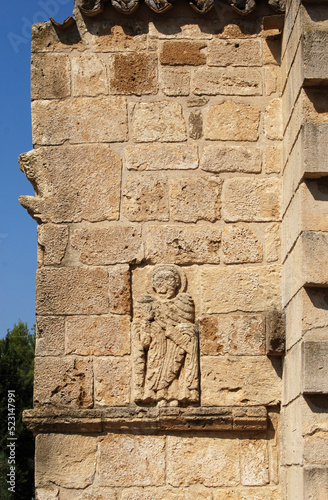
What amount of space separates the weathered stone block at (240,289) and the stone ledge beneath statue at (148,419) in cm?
66

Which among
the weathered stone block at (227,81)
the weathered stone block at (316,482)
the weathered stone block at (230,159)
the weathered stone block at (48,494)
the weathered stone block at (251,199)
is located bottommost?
the weathered stone block at (48,494)

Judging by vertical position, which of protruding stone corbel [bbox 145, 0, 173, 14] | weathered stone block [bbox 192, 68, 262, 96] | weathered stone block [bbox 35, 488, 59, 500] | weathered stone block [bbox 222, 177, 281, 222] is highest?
protruding stone corbel [bbox 145, 0, 173, 14]

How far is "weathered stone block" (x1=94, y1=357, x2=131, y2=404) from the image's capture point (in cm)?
485

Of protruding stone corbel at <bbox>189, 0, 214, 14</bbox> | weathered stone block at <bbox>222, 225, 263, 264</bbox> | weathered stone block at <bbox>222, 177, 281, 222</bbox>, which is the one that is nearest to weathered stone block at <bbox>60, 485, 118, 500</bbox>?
weathered stone block at <bbox>222, 225, 263, 264</bbox>

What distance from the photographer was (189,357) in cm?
483

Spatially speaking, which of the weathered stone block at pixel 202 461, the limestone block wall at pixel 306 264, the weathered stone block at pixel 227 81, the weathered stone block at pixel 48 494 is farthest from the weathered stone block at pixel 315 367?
the weathered stone block at pixel 227 81

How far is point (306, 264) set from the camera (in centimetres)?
419

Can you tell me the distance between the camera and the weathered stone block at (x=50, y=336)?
4.96 m

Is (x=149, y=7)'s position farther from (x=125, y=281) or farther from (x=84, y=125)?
(x=125, y=281)

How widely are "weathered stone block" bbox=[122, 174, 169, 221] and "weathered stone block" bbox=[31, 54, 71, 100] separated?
84 centimetres

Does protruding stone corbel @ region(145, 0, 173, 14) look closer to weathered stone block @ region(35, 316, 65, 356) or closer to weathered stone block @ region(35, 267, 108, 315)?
weathered stone block @ region(35, 267, 108, 315)

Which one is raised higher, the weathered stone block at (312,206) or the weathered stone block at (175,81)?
the weathered stone block at (175,81)

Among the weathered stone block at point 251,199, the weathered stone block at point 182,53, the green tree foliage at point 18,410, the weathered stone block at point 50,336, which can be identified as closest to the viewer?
the weathered stone block at point 50,336

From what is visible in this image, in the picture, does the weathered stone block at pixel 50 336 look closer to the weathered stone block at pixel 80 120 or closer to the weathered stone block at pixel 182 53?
the weathered stone block at pixel 80 120
